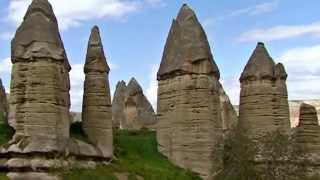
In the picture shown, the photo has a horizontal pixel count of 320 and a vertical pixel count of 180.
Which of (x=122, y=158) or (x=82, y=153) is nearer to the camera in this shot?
(x=82, y=153)

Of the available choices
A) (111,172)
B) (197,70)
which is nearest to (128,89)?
(197,70)

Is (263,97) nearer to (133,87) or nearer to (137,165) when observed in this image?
(137,165)

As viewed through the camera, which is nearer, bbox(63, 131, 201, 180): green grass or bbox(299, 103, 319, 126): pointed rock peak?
bbox(63, 131, 201, 180): green grass

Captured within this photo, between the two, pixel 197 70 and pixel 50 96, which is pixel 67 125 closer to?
pixel 50 96

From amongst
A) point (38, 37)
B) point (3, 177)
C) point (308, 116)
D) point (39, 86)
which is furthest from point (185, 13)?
point (3, 177)

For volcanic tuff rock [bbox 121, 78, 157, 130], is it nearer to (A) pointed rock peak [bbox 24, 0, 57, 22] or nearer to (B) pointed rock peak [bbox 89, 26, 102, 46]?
(B) pointed rock peak [bbox 89, 26, 102, 46]

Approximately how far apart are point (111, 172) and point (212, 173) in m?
5.66

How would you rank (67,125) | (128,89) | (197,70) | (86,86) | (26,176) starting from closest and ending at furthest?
(26,176) → (67,125) → (86,86) → (197,70) → (128,89)

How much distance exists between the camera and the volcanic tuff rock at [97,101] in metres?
31.4

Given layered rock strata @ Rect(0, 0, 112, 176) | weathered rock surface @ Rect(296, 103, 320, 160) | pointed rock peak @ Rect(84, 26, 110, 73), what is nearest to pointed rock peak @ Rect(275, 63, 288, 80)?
weathered rock surface @ Rect(296, 103, 320, 160)

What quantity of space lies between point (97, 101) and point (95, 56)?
2.26m

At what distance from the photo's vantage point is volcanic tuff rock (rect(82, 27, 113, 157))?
31406mm

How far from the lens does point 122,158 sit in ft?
107

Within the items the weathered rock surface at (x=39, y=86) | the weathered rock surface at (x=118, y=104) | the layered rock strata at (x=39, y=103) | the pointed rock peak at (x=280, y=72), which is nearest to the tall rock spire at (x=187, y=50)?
the pointed rock peak at (x=280, y=72)
